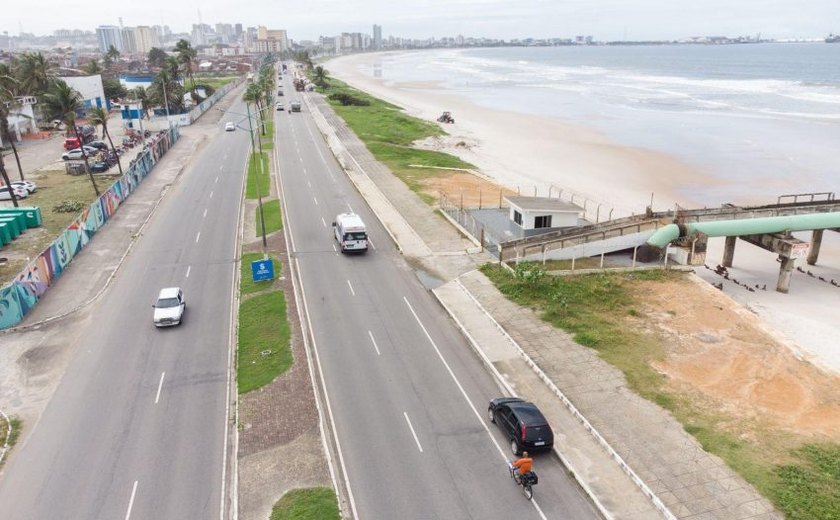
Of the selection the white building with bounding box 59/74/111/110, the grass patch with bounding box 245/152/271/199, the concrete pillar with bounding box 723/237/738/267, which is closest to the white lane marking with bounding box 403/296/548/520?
the concrete pillar with bounding box 723/237/738/267

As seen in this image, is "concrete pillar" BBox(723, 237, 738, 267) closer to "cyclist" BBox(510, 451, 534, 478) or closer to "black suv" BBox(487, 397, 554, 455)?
"black suv" BBox(487, 397, 554, 455)

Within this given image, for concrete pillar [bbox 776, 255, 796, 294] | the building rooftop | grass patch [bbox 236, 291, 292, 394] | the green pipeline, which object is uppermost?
the building rooftop

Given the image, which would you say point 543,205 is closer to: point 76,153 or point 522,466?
point 522,466

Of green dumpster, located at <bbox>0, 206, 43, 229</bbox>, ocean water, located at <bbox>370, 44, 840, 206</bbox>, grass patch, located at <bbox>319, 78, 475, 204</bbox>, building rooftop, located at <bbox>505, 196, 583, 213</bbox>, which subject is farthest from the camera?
grass patch, located at <bbox>319, 78, 475, 204</bbox>

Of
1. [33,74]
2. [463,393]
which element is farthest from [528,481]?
[33,74]

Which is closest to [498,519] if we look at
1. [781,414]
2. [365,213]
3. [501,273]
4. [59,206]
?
[781,414]

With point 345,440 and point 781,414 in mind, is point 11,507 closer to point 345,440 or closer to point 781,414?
point 345,440

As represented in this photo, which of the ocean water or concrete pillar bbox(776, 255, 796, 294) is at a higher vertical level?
the ocean water
